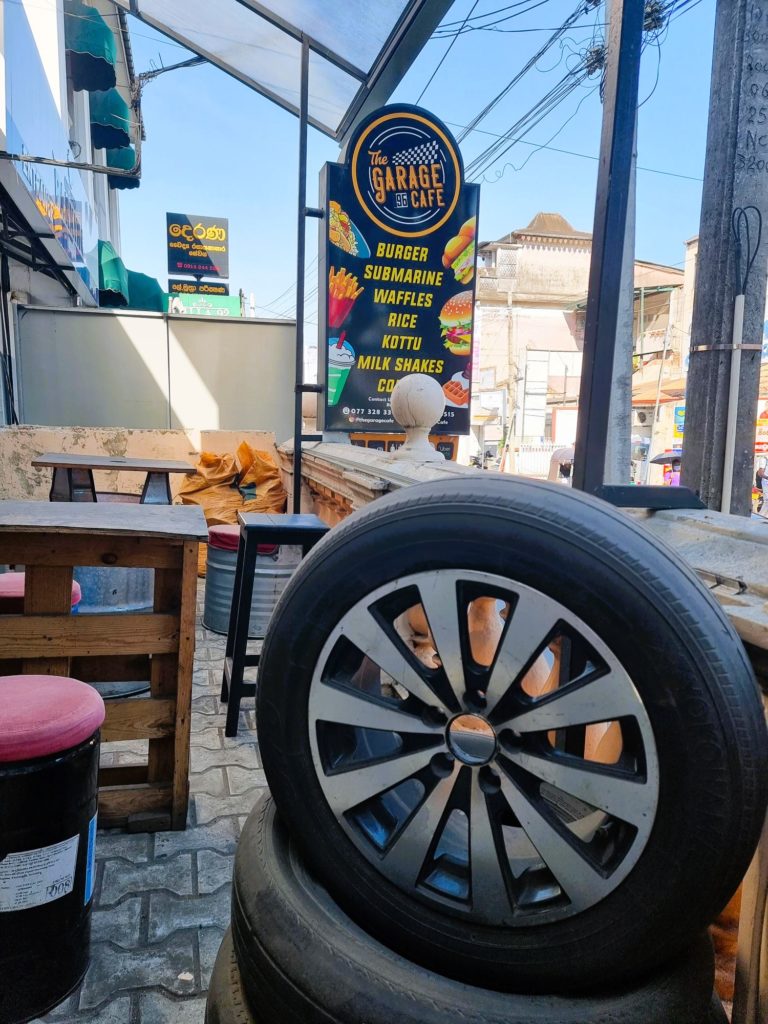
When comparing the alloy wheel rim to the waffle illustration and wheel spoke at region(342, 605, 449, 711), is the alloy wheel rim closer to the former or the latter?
wheel spoke at region(342, 605, 449, 711)

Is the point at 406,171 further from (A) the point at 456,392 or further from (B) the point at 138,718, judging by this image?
(B) the point at 138,718

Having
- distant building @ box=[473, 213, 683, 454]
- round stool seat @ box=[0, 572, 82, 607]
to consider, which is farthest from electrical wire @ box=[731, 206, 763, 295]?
distant building @ box=[473, 213, 683, 454]

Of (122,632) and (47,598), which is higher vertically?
(47,598)

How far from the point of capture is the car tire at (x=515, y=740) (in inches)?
36.9

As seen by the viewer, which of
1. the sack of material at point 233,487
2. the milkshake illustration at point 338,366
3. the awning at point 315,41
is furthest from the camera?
the sack of material at point 233,487

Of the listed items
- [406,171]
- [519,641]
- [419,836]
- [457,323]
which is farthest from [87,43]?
[419,836]

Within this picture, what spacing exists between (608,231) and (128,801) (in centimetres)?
271

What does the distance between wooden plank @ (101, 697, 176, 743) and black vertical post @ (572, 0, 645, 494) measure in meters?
1.72

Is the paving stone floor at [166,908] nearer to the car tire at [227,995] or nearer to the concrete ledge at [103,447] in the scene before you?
the car tire at [227,995]

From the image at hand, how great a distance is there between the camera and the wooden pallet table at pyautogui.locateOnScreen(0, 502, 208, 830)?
221 centimetres

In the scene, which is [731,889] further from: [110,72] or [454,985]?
[110,72]

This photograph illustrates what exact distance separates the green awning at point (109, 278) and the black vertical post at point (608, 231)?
12.6 meters

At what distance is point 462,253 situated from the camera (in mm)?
5875

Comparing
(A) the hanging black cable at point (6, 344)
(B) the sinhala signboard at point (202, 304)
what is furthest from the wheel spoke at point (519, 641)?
(B) the sinhala signboard at point (202, 304)
